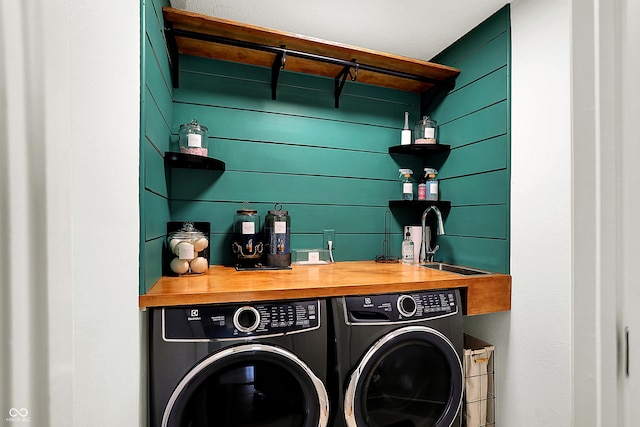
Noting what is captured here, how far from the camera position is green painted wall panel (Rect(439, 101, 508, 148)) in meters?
1.70

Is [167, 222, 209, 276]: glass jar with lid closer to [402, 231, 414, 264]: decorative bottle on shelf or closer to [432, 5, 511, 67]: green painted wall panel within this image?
[402, 231, 414, 264]: decorative bottle on shelf

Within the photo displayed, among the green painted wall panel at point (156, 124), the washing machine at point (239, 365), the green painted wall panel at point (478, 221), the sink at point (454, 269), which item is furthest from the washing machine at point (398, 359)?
the green painted wall panel at point (156, 124)

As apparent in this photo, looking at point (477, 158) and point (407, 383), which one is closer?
point (407, 383)

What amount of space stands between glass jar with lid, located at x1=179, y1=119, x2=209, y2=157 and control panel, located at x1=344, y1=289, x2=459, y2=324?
1.11 m

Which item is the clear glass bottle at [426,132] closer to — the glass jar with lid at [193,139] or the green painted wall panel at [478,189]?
the green painted wall panel at [478,189]

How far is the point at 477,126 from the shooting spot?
1.86 metres

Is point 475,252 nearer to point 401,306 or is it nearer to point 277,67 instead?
point 401,306

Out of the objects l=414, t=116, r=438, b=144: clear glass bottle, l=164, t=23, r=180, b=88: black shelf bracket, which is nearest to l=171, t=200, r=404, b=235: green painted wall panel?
l=414, t=116, r=438, b=144: clear glass bottle
